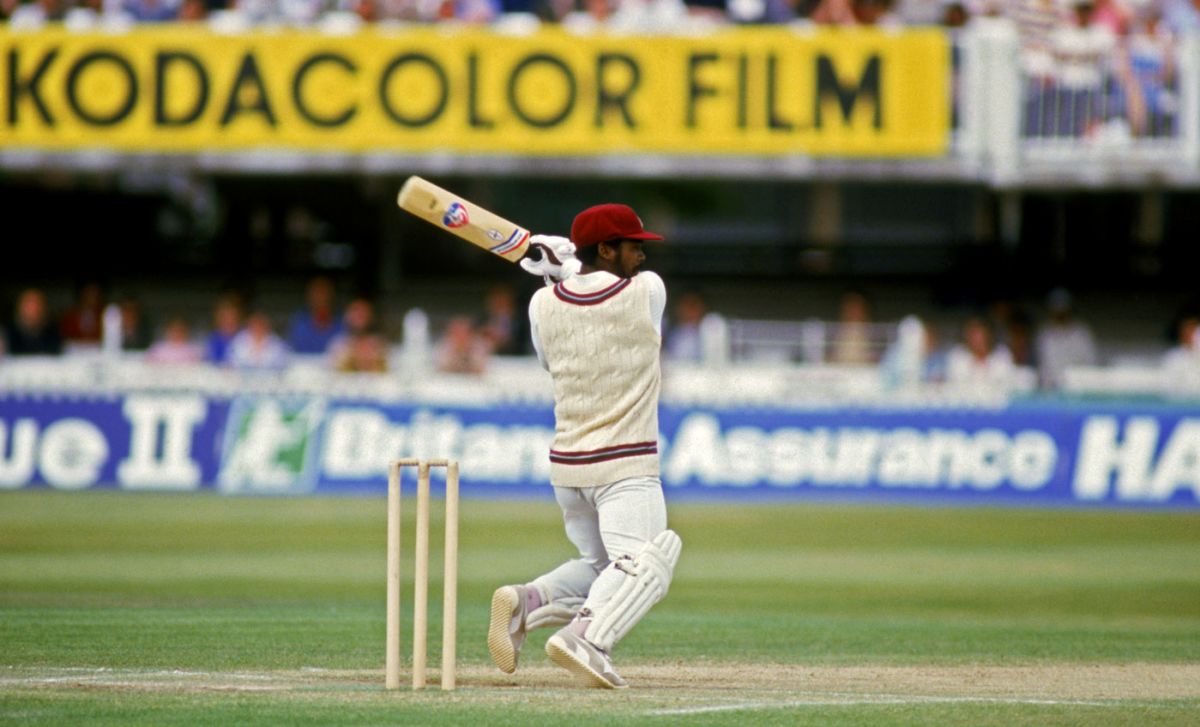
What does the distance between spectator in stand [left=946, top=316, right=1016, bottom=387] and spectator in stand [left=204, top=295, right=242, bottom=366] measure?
23.0ft

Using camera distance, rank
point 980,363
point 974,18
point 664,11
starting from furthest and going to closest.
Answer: point 664,11 < point 974,18 < point 980,363

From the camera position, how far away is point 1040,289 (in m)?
22.3

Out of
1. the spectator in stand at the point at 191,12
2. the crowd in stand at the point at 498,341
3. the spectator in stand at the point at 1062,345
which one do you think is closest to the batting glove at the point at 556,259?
the crowd in stand at the point at 498,341

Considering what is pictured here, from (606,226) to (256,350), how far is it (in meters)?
12.2

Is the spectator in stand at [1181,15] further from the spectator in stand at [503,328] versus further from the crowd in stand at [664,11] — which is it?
the spectator in stand at [503,328]

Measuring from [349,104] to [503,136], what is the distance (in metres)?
1.63

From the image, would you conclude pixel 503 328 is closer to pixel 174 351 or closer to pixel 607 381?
pixel 174 351

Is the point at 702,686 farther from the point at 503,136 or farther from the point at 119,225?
the point at 119,225

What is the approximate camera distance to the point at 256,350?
1856 cm

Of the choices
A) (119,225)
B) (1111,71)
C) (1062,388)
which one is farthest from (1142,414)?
(119,225)

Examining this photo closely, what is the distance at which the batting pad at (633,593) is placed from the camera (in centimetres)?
668

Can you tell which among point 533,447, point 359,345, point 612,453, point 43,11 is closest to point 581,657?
point 612,453

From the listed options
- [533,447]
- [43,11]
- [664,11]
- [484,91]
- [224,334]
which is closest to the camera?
[533,447]

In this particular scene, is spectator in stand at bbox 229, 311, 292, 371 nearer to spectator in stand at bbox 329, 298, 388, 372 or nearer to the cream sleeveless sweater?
spectator in stand at bbox 329, 298, 388, 372
